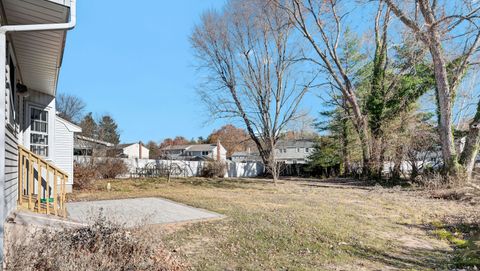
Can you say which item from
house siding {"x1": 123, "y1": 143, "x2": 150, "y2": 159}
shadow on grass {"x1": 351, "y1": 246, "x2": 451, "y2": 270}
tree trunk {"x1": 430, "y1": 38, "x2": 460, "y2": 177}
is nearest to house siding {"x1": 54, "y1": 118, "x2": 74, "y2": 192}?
shadow on grass {"x1": 351, "y1": 246, "x2": 451, "y2": 270}

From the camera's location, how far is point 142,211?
29.0 ft

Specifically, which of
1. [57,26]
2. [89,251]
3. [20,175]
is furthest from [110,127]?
[89,251]

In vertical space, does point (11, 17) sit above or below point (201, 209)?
above

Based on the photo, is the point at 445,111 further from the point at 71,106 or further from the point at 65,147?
the point at 71,106

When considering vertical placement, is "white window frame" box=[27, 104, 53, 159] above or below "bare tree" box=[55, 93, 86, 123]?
below

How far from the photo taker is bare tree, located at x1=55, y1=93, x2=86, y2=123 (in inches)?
1736

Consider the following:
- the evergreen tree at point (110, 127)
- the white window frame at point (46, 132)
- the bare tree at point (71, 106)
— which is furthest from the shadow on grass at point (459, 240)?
the evergreen tree at point (110, 127)

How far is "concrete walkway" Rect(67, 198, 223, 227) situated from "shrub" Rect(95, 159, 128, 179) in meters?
11.1

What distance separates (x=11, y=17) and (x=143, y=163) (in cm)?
2370

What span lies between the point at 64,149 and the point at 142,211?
618 centimetres

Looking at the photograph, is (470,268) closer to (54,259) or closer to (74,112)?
(54,259)

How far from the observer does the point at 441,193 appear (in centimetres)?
1394

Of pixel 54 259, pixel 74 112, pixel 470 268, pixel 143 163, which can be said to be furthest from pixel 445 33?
pixel 74 112

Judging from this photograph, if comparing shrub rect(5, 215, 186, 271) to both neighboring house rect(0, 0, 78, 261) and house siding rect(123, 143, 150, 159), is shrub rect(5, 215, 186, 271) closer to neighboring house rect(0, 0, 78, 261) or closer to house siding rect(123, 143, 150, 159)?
neighboring house rect(0, 0, 78, 261)
